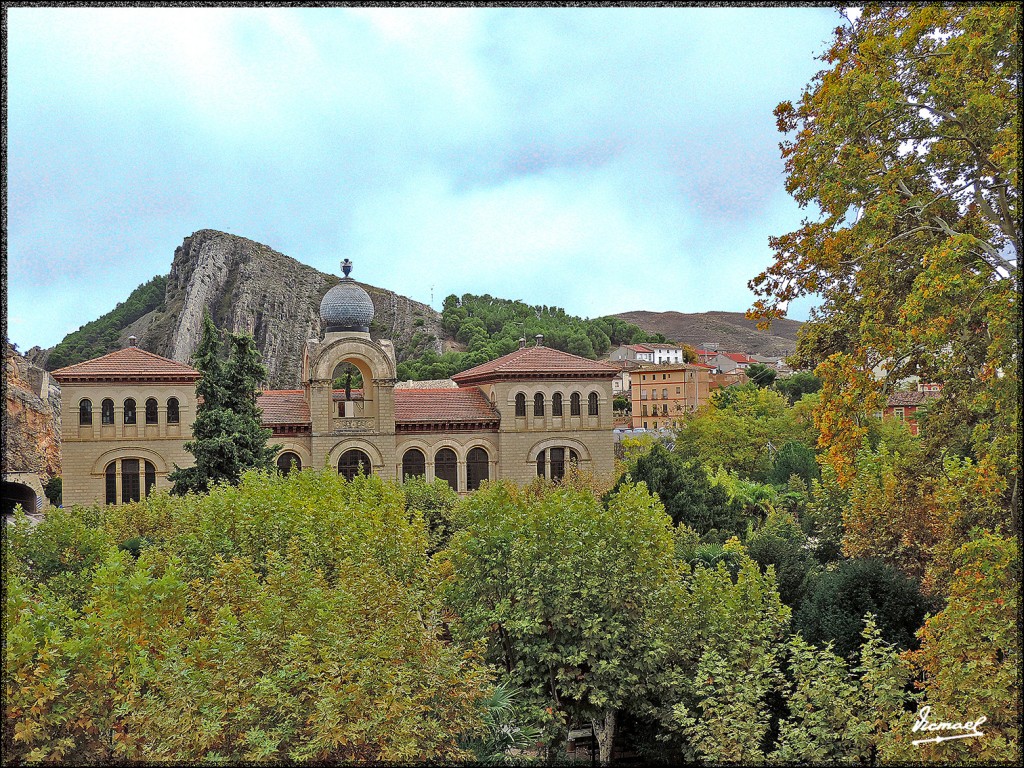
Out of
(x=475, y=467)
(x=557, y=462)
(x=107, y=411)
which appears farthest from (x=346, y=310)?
(x=557, y=462)

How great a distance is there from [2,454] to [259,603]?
4.91m

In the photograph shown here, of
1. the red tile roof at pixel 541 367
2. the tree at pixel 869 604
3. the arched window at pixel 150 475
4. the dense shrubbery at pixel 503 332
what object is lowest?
the tree at pixel 869 604

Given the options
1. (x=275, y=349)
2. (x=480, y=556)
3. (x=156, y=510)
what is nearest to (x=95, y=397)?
(x=156, y=510)

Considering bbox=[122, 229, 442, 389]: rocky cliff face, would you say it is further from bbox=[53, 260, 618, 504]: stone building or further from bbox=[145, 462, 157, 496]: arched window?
bbox=[145, 462, 157, 496]: arched window

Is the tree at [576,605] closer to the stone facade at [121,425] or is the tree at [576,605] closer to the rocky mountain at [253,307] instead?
the stone facade at [121,425]

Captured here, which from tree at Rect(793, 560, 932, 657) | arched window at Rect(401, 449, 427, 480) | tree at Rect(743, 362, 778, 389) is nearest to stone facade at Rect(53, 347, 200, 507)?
arched window at Rect(401, 449, 427, 480)

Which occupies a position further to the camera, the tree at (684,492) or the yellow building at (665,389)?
the yellow building at (665,389)

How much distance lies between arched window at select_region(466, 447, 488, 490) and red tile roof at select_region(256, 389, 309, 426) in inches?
268

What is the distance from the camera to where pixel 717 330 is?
140m

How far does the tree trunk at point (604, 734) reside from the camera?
11.6m

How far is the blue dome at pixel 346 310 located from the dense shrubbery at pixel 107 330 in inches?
1735

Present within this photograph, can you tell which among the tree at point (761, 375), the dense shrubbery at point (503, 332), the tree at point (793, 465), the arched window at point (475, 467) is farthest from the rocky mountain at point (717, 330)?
the arched window at point (475, 467)

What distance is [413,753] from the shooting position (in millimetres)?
7633

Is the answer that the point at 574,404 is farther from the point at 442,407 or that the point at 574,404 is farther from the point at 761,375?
the point at 761,375
